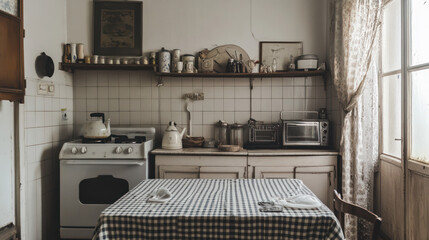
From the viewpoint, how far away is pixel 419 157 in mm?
2262

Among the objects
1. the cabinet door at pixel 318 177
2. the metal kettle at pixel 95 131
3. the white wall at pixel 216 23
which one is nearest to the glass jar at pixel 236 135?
the cabinet door at pixel 318 177

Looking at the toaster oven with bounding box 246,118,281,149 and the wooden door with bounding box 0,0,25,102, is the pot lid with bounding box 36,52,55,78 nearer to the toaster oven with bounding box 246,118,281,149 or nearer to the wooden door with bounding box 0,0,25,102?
the wooden door with bounding box 0,0,25,102

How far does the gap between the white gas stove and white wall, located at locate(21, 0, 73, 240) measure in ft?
0.71

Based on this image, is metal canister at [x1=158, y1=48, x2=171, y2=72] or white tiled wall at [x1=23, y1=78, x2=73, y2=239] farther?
metal canister at [x1=158, y1=48, x2=171, y2=72]

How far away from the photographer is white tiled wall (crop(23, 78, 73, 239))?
280cm

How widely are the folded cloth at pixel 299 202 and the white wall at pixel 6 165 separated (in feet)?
6.92

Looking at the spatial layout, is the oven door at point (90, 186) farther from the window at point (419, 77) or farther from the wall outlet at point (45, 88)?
the window at point (419, 77)

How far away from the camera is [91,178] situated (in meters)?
2.98

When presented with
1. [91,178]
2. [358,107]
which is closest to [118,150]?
[91,178]

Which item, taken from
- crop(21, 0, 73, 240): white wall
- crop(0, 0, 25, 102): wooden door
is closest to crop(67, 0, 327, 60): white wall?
crop(21, 0, 73, 240): white wall

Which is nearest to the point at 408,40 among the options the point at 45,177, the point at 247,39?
the point at 247,39

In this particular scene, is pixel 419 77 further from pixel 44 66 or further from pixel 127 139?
pixel 44 66

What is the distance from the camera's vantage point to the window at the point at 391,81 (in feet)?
8.60

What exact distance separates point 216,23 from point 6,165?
2529 millimetres
